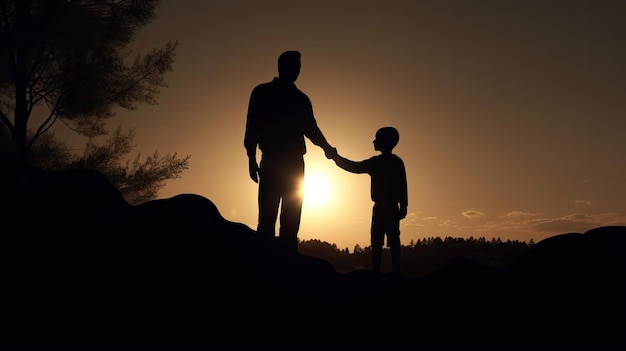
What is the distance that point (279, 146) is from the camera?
8055 millimetres

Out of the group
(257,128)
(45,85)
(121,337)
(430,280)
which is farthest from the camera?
(45,85)

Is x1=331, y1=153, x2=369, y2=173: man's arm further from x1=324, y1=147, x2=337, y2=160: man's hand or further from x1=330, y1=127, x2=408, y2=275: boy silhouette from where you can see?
x1=330, y1=127, x2=408, y2=275: boy silhouette

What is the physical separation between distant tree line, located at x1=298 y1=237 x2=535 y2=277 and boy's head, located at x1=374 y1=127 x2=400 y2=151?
190 inches

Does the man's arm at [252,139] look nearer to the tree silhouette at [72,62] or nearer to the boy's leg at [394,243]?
the boy's leg at [394,243]

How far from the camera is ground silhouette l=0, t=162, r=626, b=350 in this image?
6.21m

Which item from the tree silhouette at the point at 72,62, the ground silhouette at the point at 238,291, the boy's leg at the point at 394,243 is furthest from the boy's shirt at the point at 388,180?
the tree silhouette at the point at 72,62

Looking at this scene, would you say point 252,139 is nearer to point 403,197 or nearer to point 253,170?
point 253,170

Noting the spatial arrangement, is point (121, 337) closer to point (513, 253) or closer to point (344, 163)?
point (344, 163)

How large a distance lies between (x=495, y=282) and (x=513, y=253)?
22.9ft

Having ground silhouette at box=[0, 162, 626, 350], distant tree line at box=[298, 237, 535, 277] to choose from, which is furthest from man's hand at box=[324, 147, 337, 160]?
distant tree line at box=[298, 237, 535, 277]

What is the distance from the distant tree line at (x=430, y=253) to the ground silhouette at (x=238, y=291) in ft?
18.8

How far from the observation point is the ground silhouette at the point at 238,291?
621cm

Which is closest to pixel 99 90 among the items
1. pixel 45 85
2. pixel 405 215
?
pixel 45 85

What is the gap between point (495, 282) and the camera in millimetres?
7109
